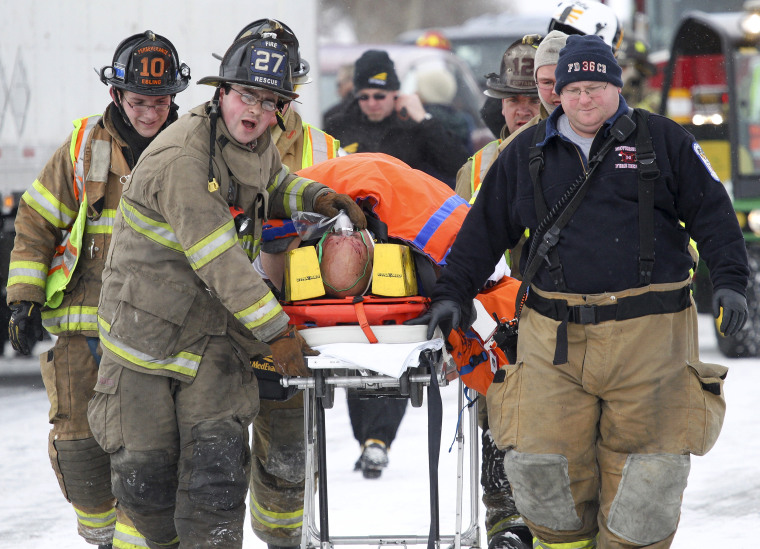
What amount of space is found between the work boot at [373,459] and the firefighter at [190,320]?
2.23m

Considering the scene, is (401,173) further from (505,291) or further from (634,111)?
(634,111)

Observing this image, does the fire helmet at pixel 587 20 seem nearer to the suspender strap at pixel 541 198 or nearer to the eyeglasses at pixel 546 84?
the eyeglasses at pixel 546 84

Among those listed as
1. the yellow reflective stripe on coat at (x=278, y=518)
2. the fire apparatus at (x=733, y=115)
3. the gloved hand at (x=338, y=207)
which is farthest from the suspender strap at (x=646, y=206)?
the fire apparatus at (x=733, y=115)

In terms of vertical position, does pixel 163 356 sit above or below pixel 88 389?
above

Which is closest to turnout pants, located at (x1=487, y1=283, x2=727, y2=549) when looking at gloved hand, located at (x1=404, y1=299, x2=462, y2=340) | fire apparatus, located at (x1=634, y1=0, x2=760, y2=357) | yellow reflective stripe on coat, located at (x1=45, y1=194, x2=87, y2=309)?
gloved hand, located at (x1=404, y1=299, x2=462, y2=340)

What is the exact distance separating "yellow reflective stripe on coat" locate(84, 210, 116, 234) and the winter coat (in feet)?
1.42

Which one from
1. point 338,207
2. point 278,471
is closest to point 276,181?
point 338,207

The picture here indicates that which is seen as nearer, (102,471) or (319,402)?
(319,402)

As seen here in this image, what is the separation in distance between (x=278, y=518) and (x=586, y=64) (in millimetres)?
2120

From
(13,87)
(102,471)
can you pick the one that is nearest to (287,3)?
(13,87)

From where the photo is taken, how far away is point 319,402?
12.7ft

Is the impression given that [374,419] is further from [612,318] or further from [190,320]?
[612,318]

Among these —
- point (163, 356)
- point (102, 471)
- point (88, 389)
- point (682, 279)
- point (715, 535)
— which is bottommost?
point (715, 535)

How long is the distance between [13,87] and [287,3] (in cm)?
224
